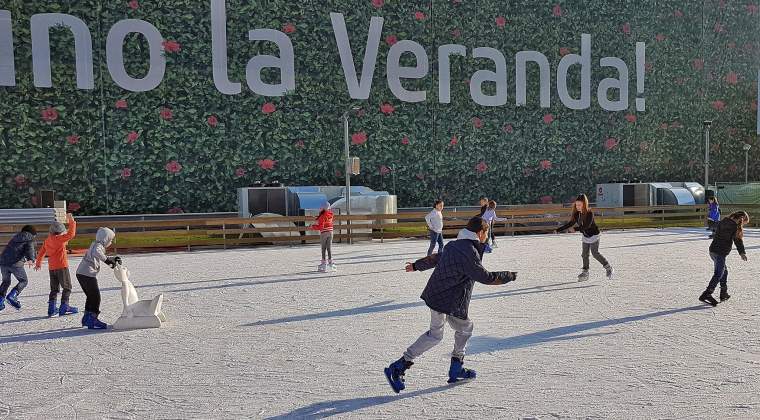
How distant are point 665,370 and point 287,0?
22051mm

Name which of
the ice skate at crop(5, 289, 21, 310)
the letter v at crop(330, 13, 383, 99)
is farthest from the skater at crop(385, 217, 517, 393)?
the letter v at crop(330, 13, 383, 99)

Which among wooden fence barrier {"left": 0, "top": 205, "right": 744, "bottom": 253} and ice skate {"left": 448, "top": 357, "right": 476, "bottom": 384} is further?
wooden fence barrier {"left": 0, "top": 205, "right": 744, "bottom": 253}

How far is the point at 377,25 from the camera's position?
84.5 ft

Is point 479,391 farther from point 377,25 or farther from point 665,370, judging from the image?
point 377,25

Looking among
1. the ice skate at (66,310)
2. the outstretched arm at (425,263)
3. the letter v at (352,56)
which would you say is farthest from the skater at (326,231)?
the letter v at (352,56)

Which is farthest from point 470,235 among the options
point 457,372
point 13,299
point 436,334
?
point 13,299

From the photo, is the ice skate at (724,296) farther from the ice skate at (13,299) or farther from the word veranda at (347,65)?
the word veranda at (347,65)

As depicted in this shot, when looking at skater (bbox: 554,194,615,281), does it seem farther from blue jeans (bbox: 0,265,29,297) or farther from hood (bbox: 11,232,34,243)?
blue jeans (bbox: 0,265,29,297)

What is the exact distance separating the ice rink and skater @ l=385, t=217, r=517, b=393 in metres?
0.23

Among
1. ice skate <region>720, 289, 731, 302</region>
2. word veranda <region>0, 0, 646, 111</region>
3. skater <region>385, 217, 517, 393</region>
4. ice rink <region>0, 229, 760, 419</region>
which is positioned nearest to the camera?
ice rink <region>0, 229, 760, 419</region>

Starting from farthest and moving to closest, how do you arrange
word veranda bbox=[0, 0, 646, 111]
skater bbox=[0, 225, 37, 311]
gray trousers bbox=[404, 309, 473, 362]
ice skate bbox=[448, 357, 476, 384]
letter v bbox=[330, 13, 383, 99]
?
1. letter v bbox=[330, 13, 383, 99]
2. word veranda bbox=[0, 0, 646, 111]
3. skater bbox=[0, 225, 37, 311]
4. ice skate bbox=[448, 357, 476, 384]
5. gray trousers bbox=[404, 309, 473, 362]

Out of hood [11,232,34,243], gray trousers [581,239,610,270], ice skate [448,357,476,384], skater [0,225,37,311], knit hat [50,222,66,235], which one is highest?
knit hat [50,222,66,235]

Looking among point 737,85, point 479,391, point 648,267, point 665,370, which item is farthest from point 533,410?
point 737,85

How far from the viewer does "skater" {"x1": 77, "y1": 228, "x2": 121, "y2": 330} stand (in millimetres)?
7672
